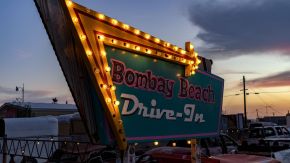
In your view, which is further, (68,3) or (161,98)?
(161,98)

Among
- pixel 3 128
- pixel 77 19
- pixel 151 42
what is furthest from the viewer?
pixel 3 128

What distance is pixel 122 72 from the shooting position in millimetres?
3922

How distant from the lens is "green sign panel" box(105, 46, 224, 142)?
396cm

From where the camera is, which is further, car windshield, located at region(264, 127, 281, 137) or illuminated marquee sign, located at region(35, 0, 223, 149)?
car windshield, located at region(264, 127, 281, 137)

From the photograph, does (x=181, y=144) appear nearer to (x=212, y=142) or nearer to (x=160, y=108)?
(x=212, y=142)

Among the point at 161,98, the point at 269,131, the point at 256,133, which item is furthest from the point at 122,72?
the point at 269,131

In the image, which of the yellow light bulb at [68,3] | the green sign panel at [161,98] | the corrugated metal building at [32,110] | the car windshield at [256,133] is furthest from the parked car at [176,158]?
the corrugated metal building at [32,110]

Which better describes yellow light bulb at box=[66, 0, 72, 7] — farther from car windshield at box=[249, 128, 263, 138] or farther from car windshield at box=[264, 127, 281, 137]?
car windshield at box=[264, 127, 281, 137]

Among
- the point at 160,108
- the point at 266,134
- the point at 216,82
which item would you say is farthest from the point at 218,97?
the point at 266,134

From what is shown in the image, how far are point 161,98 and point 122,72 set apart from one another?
0.88 m

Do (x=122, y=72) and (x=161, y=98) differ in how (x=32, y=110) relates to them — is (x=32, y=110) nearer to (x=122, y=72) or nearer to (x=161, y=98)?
(x=161, y=98)

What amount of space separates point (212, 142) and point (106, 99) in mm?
10976

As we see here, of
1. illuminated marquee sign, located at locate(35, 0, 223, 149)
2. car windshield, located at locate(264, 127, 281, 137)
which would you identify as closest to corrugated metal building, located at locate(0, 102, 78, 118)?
car windshield, located at locate(264, 127, 281, 137)

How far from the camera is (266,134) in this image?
23219 mm
